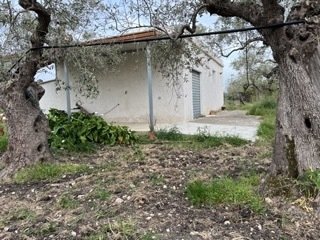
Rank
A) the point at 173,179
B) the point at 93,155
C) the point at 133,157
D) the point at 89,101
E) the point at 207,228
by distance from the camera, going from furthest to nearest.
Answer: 1. the point at 89,101
2. the point at 93,155
3. the point at 133,157
4. the point at 173,179
5. the point at 207,228

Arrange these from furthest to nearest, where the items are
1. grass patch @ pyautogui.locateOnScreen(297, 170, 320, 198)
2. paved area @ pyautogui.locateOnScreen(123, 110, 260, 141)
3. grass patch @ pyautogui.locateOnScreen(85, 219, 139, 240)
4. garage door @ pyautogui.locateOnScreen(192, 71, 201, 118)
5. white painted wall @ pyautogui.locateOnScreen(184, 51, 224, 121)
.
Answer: garage door @ pyautogui.locateOnScreen(192, 71, 201, 118) → white painted wall @ pyautogui.locateOnScreen(184, 51, 224, 121) → paved area @ pyautogui.locateOnScreen(123, 110, 260, 141) → grass patch @ pyautogui.locateOnScreen(297, 170, 320, 198) → grass patch @ pyautogui.locateOnScreen(85, 219, 139, 240)

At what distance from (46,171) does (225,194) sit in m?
2.53

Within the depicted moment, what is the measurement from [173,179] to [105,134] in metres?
3.20

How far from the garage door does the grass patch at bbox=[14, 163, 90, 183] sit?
28.2 feet

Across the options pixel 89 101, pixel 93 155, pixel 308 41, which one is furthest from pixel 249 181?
pixel 89 101

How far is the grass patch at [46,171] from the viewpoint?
445 cm

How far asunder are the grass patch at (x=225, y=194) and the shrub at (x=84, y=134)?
10.9ft

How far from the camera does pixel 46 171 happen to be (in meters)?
4.61

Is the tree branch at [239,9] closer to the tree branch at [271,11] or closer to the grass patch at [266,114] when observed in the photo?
the tree branch at [271,11]

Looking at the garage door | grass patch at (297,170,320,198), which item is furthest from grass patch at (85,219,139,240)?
the garage door

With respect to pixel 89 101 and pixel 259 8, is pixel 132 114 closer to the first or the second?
pixel 89 101

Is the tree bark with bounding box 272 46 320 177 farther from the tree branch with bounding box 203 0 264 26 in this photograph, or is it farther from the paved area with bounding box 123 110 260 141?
the paved area with bounding box 123 110 260 141

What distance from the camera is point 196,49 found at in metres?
5.30

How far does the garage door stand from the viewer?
13.2m
